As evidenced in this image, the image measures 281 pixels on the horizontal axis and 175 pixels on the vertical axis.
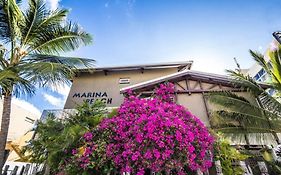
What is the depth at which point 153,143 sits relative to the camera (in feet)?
14.4

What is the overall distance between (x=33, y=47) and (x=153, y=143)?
814 cm

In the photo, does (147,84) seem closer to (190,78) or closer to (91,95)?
(190,78)

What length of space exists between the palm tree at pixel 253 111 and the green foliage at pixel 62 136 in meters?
5.40

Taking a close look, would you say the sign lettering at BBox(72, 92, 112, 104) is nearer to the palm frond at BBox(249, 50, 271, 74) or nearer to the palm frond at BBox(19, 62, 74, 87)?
the palm frond at BBox(19, 62, 74, 87)

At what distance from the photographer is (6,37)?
918 centimetres

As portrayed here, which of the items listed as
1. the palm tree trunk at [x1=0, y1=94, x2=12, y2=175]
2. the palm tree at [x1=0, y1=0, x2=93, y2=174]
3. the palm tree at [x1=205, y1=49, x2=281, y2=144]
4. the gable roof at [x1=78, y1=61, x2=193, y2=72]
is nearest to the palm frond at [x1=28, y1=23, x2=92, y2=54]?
the palm tree at [x1=0, y1=0, x2=93, y2=174]

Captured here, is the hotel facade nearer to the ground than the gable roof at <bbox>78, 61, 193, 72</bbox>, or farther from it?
nearer to the ground


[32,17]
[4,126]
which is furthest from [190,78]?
[4,126]

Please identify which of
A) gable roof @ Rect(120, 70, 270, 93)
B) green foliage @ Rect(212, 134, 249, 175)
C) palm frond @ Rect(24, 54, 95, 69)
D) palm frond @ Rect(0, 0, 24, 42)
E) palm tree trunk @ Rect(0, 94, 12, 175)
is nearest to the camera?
green foliage @ Rect(212, 134, 249, 175)

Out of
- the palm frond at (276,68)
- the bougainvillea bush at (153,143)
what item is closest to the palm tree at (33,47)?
the bougainvillea bush at (153,143)

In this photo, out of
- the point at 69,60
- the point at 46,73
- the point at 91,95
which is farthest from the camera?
the point at 91,95

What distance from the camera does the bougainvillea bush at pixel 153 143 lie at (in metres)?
4.28

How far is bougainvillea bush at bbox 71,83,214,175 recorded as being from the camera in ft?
14.0

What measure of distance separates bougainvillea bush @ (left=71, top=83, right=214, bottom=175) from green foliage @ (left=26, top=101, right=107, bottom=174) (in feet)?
2.43
